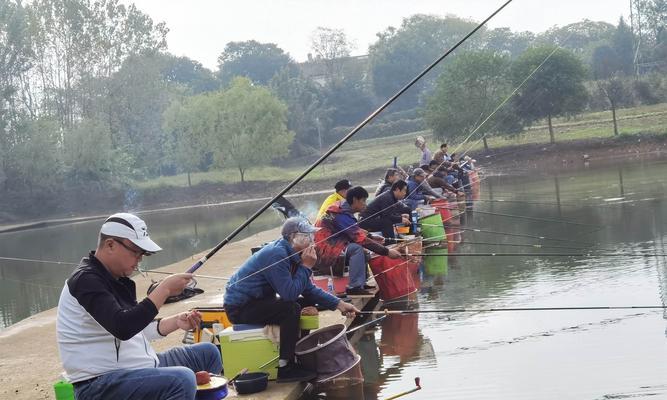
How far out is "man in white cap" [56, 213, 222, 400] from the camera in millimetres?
5199

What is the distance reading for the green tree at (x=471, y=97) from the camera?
150 ft

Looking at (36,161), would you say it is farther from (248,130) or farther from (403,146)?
(403,146)

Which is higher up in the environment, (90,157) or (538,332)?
(90,157)

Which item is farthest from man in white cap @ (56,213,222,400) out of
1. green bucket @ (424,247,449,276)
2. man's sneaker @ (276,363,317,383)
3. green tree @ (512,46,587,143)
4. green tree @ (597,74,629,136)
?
green tree @ (597,74,629,136)

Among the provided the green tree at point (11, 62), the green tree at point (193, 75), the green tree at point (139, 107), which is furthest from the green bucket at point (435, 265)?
the green tree at point (193, 75)

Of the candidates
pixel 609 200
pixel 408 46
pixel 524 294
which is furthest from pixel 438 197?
pixel 408 46

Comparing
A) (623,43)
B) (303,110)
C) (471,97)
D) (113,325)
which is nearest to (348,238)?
(113,325)

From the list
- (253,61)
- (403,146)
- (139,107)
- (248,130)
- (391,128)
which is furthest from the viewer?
(253,61)

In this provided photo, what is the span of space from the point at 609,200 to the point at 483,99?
24.1 m

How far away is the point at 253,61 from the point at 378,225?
93.8 m

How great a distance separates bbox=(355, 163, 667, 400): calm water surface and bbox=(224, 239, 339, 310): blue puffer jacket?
1.14 m

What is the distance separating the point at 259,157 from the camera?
60188 mm

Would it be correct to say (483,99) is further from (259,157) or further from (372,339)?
(372,339)

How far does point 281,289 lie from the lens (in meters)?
7.83
